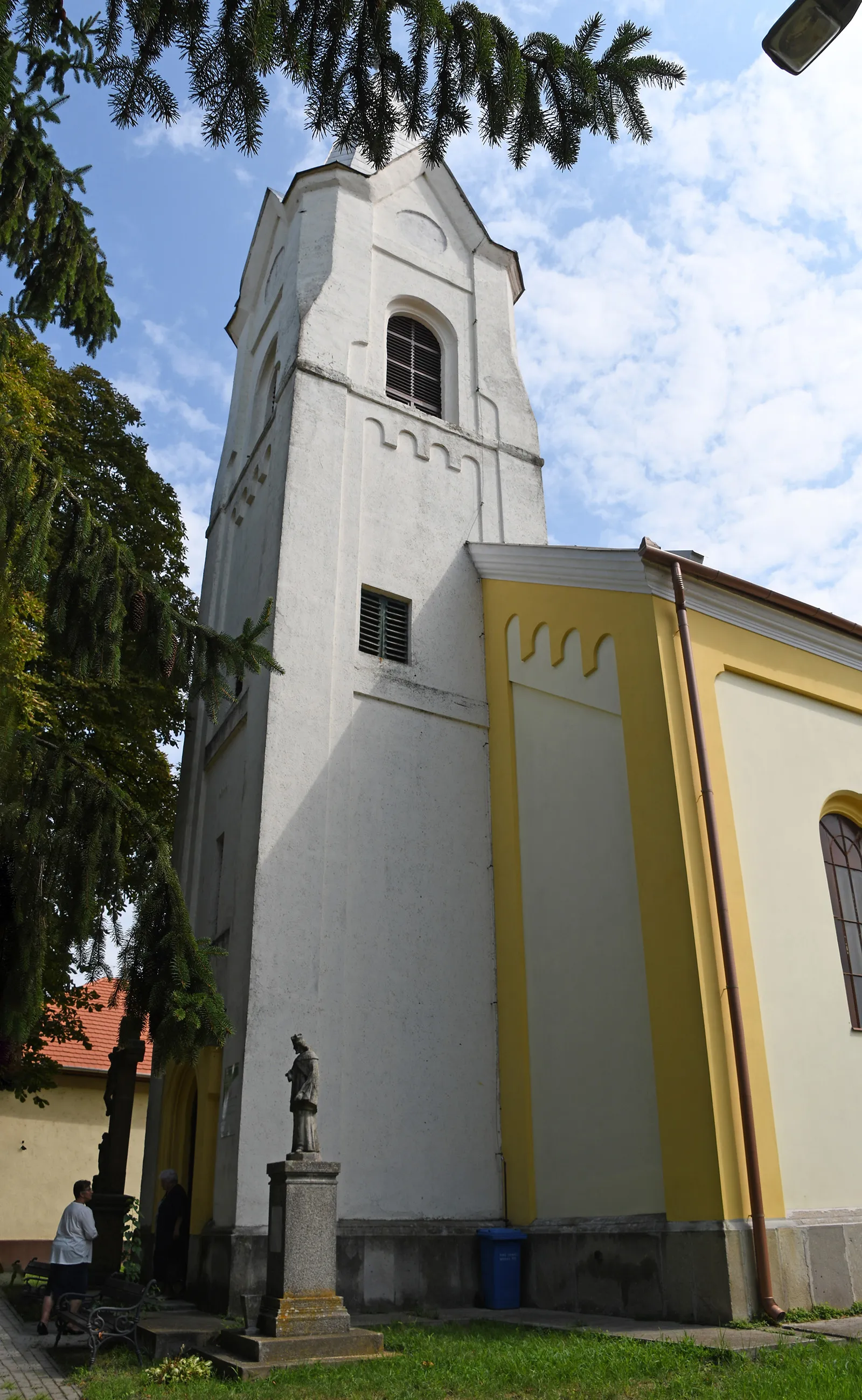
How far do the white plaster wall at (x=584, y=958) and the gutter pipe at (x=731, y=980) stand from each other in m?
0.86

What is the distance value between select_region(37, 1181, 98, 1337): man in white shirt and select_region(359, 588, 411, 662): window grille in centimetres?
669

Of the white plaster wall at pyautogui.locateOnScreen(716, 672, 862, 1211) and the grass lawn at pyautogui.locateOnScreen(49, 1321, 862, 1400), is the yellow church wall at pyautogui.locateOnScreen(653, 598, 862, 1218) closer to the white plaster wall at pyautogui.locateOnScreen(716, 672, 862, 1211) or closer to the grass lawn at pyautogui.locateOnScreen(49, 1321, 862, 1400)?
the white plaster wall at pyautogui.locateOnScreen(716, 672, 862, 1211)

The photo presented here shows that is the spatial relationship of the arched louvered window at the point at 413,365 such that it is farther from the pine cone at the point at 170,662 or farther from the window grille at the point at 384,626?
the pine cone at the point at 170,662

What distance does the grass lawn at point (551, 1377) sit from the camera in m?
5.54

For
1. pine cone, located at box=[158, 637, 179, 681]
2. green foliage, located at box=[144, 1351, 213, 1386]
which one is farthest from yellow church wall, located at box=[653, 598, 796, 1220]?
pine cone, located at box=[158, 637, 179, 681]

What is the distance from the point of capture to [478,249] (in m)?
17.9

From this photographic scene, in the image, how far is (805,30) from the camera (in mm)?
3672

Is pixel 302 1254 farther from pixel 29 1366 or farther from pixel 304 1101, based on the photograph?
pixel 29 1366

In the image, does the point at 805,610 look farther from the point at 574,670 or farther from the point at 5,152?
the point at 5,152

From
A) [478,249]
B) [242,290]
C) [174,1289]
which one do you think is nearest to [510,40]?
[174,1289]

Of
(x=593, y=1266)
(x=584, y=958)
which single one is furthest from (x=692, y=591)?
(x=593, y=1266)

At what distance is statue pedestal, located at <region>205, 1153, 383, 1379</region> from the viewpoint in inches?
269

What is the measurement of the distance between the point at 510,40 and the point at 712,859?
6.64 metres

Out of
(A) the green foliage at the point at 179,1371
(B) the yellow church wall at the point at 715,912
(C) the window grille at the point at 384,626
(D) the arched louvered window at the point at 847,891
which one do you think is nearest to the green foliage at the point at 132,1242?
(A) the green foliage at the point at 179,1371
